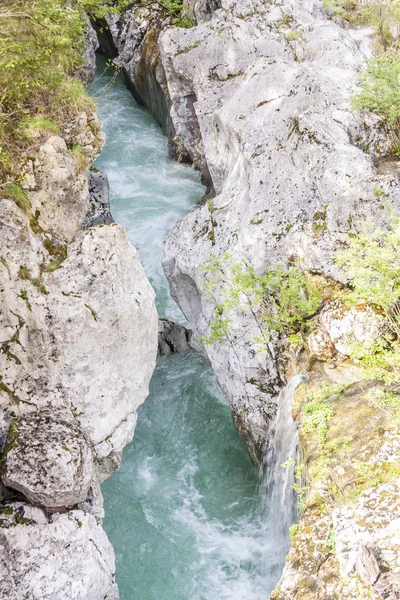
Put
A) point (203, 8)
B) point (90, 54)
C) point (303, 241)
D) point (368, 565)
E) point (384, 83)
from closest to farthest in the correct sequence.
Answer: point (368, 565)
point (303, 241)
point (384, 83)
point (203, 8)
point (90, 54)

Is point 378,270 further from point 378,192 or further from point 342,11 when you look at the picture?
point 342,11

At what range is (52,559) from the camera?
5918mm

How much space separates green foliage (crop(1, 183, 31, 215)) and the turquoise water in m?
2.68

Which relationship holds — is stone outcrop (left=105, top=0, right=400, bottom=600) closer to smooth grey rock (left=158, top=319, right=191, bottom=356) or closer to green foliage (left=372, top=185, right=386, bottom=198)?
green foliage (left=372, top=185, right=386, bottom=198)

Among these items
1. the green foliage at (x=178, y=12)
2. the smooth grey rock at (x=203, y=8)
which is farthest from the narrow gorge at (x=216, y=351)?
the green foliage at (x=178, y=12)

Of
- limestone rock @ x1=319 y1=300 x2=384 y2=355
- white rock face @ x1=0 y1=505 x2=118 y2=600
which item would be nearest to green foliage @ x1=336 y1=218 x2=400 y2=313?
limestone rock @ x1=319 y1=300 x2=384 y2=355

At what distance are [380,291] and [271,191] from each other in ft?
10.6

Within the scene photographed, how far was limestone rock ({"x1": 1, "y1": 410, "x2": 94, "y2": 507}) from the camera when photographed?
6.02 m

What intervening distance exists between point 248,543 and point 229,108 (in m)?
8.08

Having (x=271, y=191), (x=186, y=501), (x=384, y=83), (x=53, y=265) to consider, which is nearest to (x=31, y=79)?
(x=53, y=265)

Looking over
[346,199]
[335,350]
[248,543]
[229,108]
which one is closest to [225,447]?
[248,543]

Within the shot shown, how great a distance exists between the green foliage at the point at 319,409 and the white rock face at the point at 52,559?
2975 mm

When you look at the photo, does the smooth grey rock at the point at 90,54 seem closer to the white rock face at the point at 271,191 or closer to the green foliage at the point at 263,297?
the white rock face at the point at 271,191

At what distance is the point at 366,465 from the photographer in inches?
211
